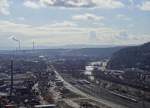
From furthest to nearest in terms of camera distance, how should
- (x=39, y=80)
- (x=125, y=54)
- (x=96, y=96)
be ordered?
(x=125, y=54)
(x=39, y=80)
(x=96, y=96)

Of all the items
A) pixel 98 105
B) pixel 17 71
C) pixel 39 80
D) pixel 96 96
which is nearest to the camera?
pixel 98 105

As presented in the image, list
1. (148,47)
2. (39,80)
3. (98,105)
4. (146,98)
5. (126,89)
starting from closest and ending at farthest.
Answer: (98,105)
(146,98)
(126,89)
(39,80)
(148,47)

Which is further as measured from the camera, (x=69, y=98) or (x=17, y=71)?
(x=17, y=71)

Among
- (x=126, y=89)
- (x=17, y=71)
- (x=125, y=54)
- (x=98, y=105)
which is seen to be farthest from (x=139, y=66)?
(x=98, y=105)

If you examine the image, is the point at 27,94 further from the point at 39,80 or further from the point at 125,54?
the point at 125,54

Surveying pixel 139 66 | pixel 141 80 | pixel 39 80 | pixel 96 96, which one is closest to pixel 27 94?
pixel 96 96

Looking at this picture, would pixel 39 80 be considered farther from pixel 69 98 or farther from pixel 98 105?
pixel 98 105
